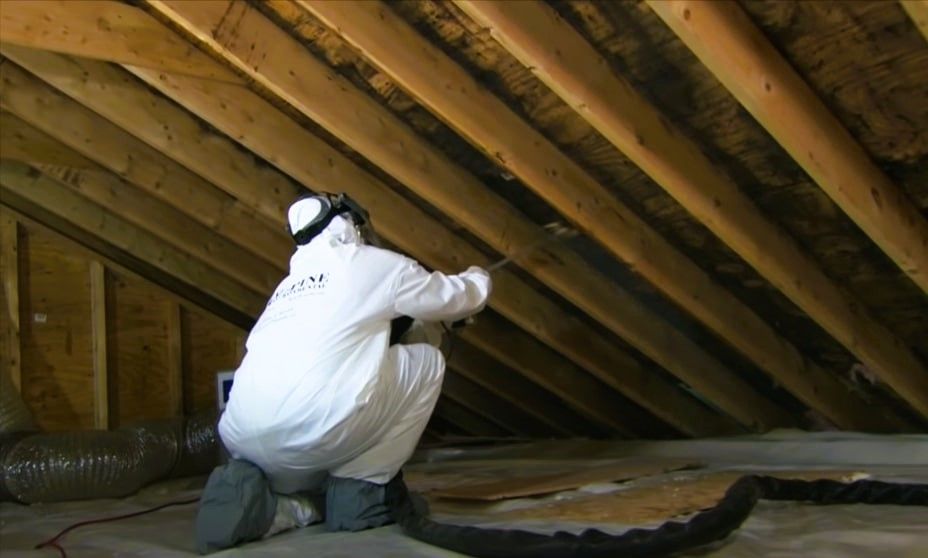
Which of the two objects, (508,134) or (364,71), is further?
(364,71)

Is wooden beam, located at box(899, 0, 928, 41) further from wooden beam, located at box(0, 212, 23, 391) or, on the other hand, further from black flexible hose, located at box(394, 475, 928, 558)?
wooden beam, located at box(0, 212, 23, 391)

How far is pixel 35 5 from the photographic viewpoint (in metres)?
2.41

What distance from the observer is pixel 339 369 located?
Answer: 7.12 ft

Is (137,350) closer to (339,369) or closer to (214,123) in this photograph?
(214,123)

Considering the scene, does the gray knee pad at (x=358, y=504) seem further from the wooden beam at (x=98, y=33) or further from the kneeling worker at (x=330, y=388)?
the wooden beam at (x=98, y=33)

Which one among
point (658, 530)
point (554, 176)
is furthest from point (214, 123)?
point (658, 530)

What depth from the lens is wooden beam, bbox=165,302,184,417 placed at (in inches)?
180

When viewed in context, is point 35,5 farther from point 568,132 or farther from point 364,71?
point 568,132

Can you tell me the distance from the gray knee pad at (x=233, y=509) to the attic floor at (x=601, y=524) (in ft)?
0.16

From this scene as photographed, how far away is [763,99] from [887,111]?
0.42m

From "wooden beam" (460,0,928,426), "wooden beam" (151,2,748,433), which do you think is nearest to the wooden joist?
"wooden beam" (151,2,748,433)

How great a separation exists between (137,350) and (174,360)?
0.20m

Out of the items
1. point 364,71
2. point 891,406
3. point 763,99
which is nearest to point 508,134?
point 364,71

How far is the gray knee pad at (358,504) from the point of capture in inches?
89.4
